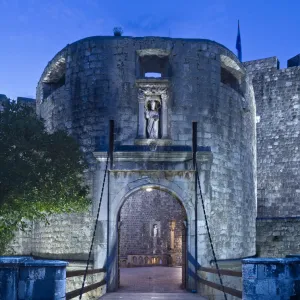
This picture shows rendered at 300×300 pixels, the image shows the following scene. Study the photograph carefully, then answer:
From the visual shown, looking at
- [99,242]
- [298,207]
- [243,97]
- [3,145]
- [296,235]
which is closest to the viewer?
[3,145]

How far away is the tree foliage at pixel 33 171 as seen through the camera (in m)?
10.1

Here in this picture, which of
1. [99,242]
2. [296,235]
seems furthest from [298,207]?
[99,242]

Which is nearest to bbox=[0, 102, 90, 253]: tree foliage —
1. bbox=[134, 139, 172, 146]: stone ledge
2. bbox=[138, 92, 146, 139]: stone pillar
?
bbox=[134, 139, 172, 146]: stone ledge

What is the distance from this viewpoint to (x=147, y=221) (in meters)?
20.9

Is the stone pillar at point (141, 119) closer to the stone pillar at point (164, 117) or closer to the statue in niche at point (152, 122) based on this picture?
the statue in niche at point (152, 122)

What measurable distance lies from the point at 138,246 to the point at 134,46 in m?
11.3

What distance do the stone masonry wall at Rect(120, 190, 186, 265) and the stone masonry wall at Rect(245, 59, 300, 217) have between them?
→ 3.91m

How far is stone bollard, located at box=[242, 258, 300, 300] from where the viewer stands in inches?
246

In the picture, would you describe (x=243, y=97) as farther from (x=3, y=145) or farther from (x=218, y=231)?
(x=3, y=145)

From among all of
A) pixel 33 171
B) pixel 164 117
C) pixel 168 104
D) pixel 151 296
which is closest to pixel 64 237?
pixel 33 171

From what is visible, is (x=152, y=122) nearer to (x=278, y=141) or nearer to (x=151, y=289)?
(x=151, y=289)

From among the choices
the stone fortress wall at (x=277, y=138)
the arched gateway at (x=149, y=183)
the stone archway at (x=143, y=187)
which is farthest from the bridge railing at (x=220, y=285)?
the stone fortress wall at (x=277, y=138)

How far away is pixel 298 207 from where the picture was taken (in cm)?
1959

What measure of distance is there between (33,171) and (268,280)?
601cm
